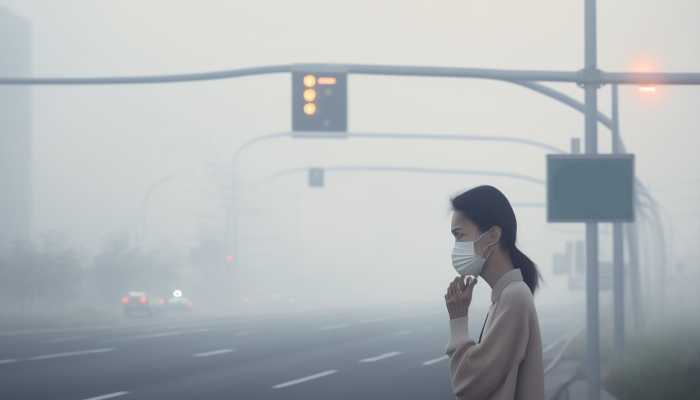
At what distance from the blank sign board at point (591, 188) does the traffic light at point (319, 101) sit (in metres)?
4.60

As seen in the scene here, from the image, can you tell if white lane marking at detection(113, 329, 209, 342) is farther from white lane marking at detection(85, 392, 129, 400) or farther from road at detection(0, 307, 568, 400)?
white lane marking at detection(85, 392, 129, 400)

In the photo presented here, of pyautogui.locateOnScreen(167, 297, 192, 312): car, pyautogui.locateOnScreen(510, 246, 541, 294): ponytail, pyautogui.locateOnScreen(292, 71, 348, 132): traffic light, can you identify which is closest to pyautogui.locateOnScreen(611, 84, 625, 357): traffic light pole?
pyautogui.locateOnScreen(292, 71, 348, 132): traffic light

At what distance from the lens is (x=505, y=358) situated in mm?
3324

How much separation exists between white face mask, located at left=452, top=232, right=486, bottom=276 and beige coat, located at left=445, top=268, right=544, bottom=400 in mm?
141

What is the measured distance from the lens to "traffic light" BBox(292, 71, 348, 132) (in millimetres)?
17078

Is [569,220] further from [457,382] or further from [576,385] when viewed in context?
[457,382]

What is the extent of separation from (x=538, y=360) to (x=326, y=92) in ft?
46.1

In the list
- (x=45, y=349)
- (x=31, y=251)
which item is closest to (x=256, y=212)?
(x=31, y=251)

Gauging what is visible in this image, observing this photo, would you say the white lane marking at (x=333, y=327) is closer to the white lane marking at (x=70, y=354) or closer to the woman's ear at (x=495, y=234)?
the white lane marking at (x=70, y=354)

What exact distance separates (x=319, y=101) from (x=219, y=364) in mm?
6393

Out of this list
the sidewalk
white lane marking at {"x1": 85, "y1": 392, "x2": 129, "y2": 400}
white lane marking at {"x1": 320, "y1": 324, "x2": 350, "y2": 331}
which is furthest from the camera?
white lane marking at {"x1": 320, "y1": 324, "x2": 350, "y2": 331}

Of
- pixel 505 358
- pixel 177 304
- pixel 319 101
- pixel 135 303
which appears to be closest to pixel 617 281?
pixel 319 101

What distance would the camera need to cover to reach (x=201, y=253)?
238 ft

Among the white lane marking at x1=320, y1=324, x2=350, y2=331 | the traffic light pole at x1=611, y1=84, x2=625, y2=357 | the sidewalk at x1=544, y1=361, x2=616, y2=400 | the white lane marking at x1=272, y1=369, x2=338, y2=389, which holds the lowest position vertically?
the white lane marking at x1=320, y1=324, x2=350, y2=331
